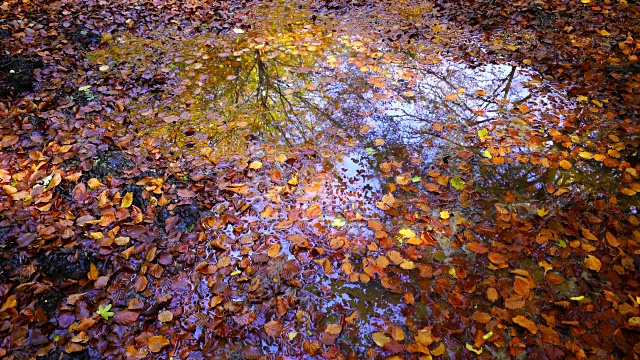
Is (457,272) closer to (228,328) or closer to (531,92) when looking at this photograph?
(228,328)

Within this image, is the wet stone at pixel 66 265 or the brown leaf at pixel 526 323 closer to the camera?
the brown leaf at pixel 526 323

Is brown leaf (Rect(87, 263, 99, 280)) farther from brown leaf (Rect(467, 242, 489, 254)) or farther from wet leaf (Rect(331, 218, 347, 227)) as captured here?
brown leaf (Rect(467, 242, 489, 254))

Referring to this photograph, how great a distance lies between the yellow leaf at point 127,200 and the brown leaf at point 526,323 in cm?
310

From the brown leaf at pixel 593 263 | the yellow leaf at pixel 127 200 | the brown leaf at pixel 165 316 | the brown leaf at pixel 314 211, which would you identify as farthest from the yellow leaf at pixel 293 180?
the brown leaf at pixel 593 263

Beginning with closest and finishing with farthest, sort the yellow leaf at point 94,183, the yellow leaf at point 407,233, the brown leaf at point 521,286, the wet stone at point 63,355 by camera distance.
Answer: the wet stone at point 63,355, the brown leaf at point 521,286, the yellow leaf at point 407,233, the yellow leaf at point 94,183

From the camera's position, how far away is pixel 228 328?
249cm

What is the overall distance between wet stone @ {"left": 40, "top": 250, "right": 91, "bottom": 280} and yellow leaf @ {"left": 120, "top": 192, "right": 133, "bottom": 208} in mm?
526

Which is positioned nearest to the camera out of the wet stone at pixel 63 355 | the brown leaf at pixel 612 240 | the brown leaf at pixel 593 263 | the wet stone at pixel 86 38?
the wet stone at pixel 63 355

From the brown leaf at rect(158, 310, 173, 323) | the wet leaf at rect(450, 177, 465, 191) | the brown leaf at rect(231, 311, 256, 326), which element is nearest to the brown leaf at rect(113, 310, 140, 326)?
the brown leaf at rect(158, 310, 173, 323)

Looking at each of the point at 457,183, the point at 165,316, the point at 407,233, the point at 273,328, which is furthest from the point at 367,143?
the point at 165,316

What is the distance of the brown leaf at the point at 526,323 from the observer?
2421mm

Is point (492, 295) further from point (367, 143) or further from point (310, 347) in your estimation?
point (367, 143)

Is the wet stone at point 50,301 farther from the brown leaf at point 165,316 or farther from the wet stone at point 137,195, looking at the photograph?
the wet stone at point 137,195

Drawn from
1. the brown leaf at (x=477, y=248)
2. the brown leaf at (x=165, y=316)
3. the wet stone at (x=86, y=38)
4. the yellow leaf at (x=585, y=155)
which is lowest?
the brown leaf at (x=165, y=316)
